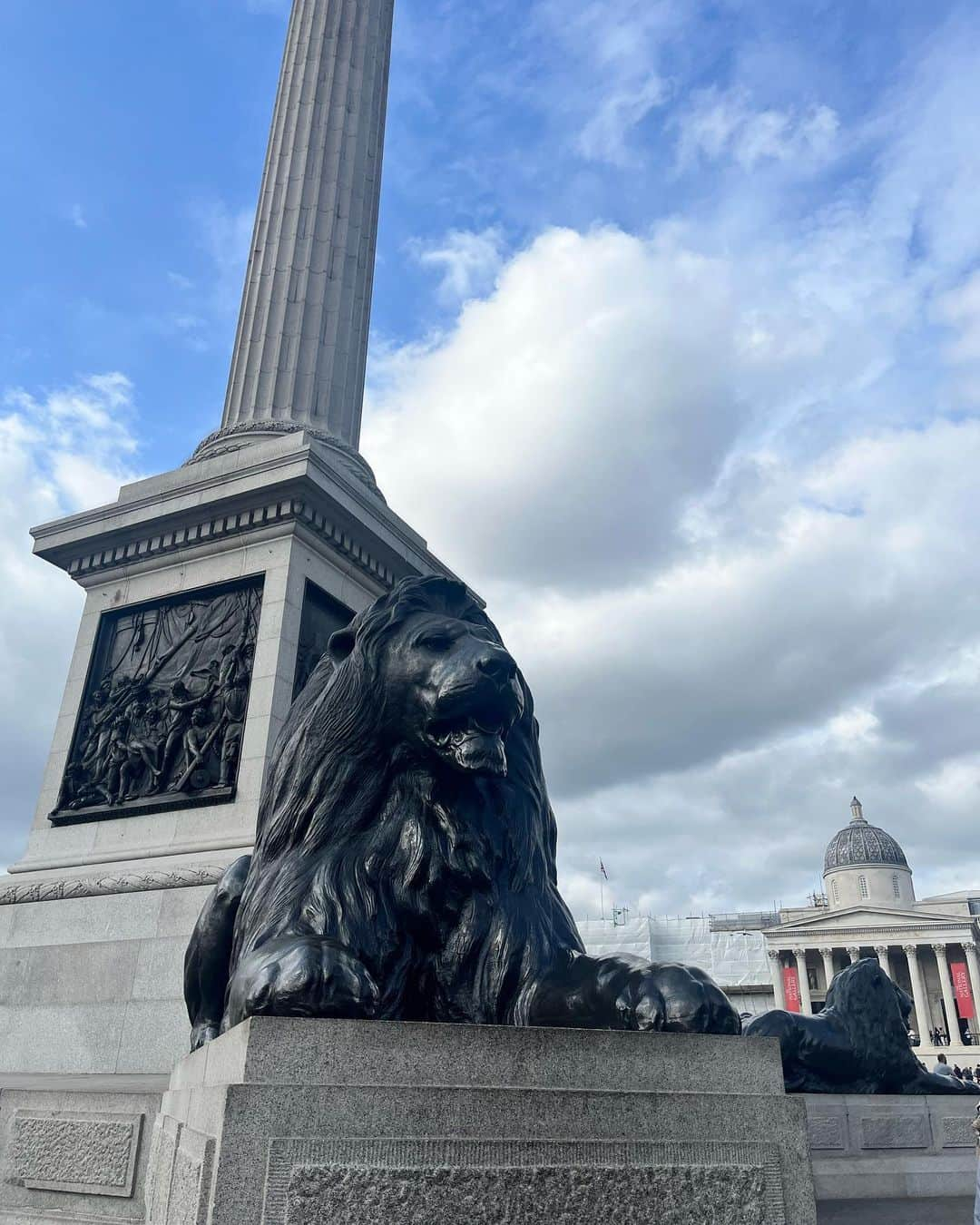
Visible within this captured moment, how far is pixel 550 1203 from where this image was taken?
2.41m

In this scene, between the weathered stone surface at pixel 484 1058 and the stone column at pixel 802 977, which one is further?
the stone column at pixel 802 977

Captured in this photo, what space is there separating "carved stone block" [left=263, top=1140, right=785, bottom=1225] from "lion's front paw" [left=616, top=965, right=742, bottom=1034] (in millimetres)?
376

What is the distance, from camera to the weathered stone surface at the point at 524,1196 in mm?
2273

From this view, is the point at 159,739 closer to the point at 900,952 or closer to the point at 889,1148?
the point at 889,1148

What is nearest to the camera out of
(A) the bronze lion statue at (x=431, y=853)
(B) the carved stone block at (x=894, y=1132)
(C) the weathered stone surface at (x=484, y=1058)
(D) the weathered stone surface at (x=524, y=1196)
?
(D) the weathered stone surface at (x=524, y=1196)

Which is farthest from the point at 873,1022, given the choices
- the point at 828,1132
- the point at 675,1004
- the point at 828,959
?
the point at 828,959

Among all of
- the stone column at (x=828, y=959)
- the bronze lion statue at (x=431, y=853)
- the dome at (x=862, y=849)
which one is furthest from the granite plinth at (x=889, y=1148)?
the dome at (x=862, y=849)

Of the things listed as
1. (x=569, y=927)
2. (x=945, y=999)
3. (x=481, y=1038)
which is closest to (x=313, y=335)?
(x=569, y=927)

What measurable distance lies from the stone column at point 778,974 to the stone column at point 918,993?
1024cm

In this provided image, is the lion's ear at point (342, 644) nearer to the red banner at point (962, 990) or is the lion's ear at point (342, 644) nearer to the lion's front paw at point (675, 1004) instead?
the lion's front paw at point (675, 1004)

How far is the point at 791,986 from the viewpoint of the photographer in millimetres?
79188

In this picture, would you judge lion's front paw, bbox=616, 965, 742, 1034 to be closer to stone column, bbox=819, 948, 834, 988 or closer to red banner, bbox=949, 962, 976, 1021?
stone column, bbox=819, 948, 834, 988

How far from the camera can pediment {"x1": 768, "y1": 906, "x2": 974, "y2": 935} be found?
3191 inches

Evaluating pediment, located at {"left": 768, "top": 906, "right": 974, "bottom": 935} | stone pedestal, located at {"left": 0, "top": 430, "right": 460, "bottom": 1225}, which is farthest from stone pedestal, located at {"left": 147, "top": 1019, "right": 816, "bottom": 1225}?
pediment, located at {"left": 768, "top": 906, "right": 974, "bottom": 935}
